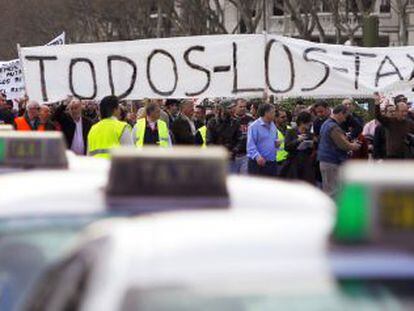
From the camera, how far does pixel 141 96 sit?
50.7 ft

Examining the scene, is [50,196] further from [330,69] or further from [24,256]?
[330,69]

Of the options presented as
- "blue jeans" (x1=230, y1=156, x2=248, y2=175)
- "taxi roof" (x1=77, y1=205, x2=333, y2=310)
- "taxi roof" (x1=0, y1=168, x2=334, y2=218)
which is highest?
"taxi roof" (x1=77, y1=205, x2=333, y2=310)

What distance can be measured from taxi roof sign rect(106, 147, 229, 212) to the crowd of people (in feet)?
27.2

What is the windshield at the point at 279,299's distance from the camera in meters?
2.38

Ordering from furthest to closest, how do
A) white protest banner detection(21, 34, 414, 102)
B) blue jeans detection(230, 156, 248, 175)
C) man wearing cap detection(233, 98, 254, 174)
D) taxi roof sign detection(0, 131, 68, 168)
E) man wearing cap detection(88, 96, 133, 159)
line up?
man wearing cap detection(233, 98, 254, 174) < blue jeans detection(230, 156, 248, 175) < white protest banner detection(21, 34, 414, 102) < man wearing cap detection(88, 96, 133, 159) < taxi roof sign detection(0, 131, 68, 168)

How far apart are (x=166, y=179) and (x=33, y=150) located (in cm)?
158

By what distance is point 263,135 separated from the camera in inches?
631

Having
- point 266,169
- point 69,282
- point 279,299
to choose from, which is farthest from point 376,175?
point 266,169

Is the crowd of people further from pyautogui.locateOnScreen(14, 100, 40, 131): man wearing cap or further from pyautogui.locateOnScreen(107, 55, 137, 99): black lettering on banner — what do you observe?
pyautogui.locateOnScreen(107, 55, 137, 99): black lettering on banner

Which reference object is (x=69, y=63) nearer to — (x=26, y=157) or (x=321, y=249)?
(x=26, y=157)

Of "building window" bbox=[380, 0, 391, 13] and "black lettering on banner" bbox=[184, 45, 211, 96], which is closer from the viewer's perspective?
"black lettering on banner" bbox=[184, 45, 211, 96]

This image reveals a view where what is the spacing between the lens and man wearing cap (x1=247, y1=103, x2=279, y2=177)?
15938mm

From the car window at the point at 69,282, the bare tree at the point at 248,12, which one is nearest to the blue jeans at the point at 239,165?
the car window at the point at 69,282

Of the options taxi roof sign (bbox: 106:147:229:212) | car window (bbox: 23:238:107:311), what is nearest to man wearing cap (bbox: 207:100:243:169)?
taxi roof sign (bbox: 106:147:229:212)
